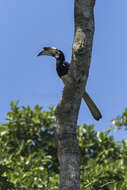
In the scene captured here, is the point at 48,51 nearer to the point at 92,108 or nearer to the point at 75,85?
the point at 92,108

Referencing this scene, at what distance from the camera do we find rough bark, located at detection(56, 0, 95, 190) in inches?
181

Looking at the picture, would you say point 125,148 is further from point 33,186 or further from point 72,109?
point 72,109

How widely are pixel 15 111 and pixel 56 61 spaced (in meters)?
2.59

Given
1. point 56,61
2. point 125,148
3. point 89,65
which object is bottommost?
point 89,65

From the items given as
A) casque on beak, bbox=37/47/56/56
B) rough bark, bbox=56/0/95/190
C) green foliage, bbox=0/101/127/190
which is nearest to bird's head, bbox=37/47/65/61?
casque on beak, bbox=37/47/56/56

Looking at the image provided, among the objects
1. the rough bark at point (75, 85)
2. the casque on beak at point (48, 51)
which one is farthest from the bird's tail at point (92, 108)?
the casque on beak at point (48, 51)

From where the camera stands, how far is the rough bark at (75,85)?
4609 millimetres

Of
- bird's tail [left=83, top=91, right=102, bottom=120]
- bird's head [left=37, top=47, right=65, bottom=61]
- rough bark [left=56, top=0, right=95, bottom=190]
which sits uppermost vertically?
bird's head [left=37, top=47, right=65, bottom=61]

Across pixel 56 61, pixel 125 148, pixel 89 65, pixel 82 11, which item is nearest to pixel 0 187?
pixel 89 65

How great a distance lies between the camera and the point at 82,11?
4754 mm

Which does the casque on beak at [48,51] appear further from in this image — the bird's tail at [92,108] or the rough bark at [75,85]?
the rough bark at [75,85]

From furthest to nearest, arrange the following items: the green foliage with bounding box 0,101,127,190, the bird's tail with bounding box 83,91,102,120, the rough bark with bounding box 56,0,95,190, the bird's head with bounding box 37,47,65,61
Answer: the green foliage with bounding box 0,101,127,190 → the bird's head with bounding box 37,47,65,61 → the bird's tail with bounding box 83,91,102,120 → the rough bark with bounding box 56,0,95,190

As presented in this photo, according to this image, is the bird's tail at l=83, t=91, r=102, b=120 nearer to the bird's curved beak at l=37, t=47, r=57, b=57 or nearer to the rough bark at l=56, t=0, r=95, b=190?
the rough bark at l=56, t=0, r=95, b=190

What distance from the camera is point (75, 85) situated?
15.5 ft
